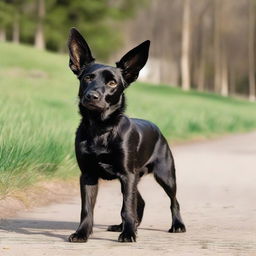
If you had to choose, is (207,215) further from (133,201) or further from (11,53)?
(11,53)

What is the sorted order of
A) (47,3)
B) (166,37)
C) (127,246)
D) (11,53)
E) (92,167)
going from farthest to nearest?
1. (166,37)
2. (47,3)
3. (11,53)
4. (92,167)
5. (127,246)

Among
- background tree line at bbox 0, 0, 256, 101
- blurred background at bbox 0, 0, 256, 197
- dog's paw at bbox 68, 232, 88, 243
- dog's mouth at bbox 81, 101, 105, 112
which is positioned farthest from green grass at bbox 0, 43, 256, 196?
background tree line at bbox 0, 0, 256, 101

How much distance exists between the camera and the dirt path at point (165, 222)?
5129 mm

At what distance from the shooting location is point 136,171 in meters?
5.84

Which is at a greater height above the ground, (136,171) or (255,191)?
(136,171)

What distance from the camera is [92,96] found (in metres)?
5.36

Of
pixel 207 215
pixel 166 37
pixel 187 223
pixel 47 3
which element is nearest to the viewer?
pixel 187 223

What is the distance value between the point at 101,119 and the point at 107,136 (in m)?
0.16

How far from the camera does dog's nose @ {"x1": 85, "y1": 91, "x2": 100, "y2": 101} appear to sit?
5348mm

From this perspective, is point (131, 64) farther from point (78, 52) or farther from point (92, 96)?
point (92, 96)

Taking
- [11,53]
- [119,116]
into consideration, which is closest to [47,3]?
[11,53]

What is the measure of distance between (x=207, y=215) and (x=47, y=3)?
44.1 m

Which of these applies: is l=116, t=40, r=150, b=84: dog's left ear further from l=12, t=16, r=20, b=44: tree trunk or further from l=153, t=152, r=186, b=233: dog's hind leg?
l=12, t=16, r=20, b=44: tree trunk

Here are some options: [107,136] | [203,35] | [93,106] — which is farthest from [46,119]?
[203,35]
